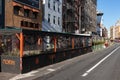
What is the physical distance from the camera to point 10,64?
1706cm

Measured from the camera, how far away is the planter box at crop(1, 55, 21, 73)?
16750 millimetres

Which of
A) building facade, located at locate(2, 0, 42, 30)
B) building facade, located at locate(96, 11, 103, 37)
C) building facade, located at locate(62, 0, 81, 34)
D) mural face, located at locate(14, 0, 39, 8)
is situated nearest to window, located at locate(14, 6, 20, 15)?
building facade, located at locate(2, 0, 42, 30)

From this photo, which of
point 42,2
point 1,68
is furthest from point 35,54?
point 42,2

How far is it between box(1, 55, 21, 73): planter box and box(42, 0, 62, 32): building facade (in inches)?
1092

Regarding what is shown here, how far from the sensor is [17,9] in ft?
119

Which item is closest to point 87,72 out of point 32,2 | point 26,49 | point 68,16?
point 26,49

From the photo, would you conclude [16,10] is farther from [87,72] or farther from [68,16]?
[68,16]

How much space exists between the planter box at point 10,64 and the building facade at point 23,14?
52.6 feet

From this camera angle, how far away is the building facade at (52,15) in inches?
1826

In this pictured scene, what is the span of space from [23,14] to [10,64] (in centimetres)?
2138

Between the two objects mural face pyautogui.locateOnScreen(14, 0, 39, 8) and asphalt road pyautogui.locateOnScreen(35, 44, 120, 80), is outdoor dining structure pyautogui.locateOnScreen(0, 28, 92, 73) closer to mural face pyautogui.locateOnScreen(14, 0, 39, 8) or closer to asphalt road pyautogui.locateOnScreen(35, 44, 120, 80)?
asphalt road pyautogui.locateOnScreen(35, 44, 120, 80)

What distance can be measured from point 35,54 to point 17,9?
725 inches

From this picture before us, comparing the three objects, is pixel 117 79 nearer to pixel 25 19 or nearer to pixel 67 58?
pixel 67 58

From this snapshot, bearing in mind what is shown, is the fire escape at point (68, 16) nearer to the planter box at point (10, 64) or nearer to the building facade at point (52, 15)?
the building facade at point (52, 15)
